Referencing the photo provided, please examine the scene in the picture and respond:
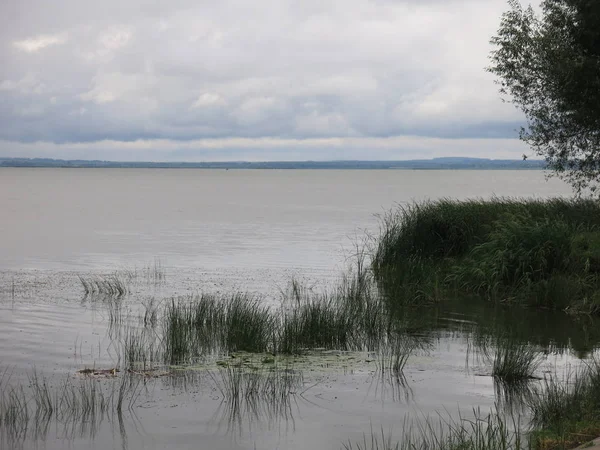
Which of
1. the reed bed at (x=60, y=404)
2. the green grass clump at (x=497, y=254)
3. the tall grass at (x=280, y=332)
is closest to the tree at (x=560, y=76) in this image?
the green grass clump at (x=497, y=254)

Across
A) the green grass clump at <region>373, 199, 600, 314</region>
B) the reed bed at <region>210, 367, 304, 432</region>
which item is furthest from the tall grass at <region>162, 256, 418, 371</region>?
the green grass clump at <region>373, 199, 600, 314</region>

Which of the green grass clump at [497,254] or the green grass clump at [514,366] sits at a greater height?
the green grass clump at [497,254]

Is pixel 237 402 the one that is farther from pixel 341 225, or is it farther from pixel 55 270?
pixel 341 225

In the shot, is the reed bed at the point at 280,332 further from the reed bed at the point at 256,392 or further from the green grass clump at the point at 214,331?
the reed bed at the point at 256,392

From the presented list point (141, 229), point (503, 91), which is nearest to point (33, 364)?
point (503, 91)

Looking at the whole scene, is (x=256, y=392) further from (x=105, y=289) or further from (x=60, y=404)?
(x=105, y=289)

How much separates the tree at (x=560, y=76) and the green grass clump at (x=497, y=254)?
1674mm

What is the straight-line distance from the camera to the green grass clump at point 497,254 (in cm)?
1845

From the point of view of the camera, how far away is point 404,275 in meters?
20.2

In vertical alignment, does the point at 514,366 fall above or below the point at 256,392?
above

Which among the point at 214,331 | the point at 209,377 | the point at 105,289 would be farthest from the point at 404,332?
the point at 105,289

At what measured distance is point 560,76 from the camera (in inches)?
824

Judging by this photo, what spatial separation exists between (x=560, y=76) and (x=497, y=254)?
17.1 feet

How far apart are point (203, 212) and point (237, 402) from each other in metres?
59.3
